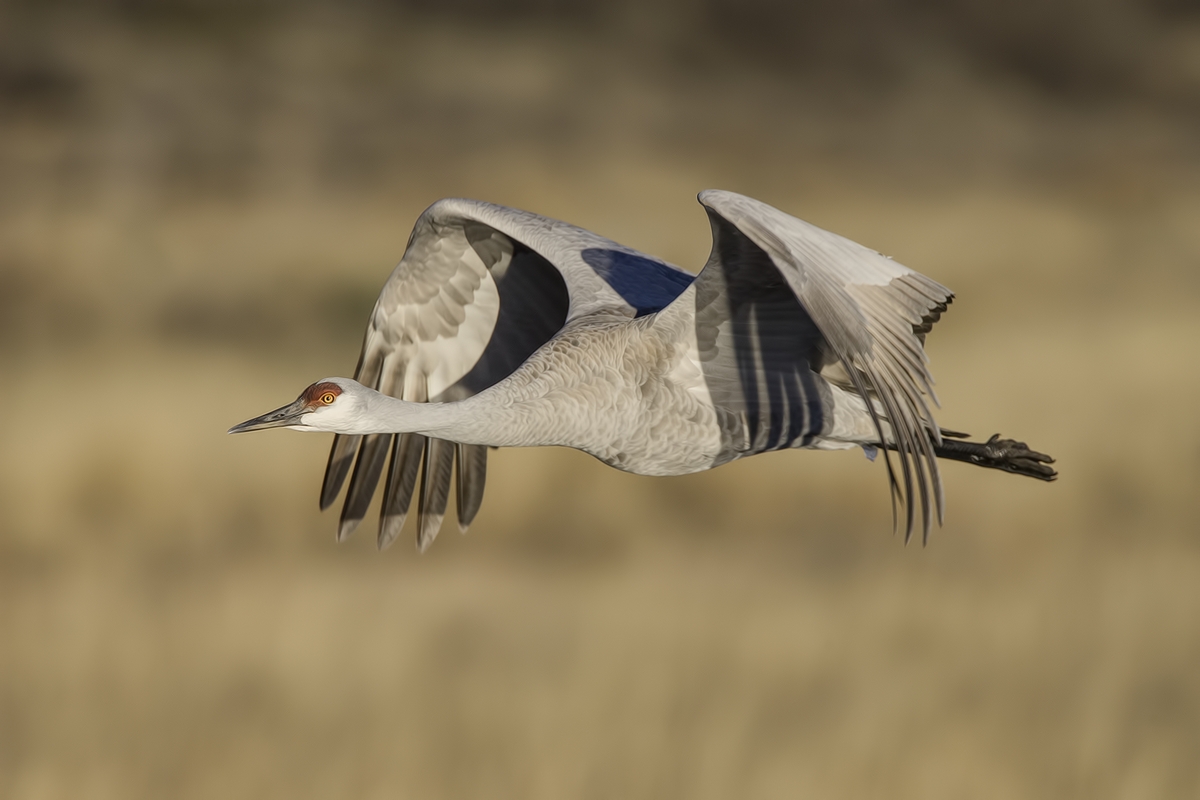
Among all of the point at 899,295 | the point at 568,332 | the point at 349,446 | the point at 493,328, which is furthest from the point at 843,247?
the point at 349,446

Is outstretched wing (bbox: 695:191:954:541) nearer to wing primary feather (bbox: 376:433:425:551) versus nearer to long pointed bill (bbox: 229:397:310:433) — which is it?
long pointed bill (bbox: 229:397:310:433)

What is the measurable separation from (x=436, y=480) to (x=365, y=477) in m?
0.48

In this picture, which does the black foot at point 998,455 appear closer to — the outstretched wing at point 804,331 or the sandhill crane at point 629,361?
the sandhill crane at point 629,361

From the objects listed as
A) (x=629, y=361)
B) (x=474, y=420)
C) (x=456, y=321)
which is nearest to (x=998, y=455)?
(x=629, y=361)

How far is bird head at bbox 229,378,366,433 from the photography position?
6.37m

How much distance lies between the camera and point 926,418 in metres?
5.99

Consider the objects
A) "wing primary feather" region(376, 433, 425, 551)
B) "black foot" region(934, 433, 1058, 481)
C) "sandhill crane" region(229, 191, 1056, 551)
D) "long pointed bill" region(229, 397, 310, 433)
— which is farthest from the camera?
"wing primary feather" region(376, 433, 425, 551)

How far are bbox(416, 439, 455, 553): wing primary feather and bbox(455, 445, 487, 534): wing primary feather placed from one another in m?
0.07

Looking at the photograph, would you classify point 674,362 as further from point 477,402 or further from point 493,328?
point 493,328

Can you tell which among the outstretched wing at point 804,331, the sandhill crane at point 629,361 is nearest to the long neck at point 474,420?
the sandhill crane at point 629,361

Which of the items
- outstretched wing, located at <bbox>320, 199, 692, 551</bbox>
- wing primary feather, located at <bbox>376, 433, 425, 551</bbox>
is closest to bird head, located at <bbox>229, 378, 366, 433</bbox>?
outstretched wing, located at <bbox>320, 199, 692, 551</bbox>

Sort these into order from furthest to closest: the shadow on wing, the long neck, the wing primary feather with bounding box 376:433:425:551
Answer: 1. the wing primary feather with bounding box 376:433:425:551
2. the shadow on wing
3. the long neck

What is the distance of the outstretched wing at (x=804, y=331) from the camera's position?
19.6 feet

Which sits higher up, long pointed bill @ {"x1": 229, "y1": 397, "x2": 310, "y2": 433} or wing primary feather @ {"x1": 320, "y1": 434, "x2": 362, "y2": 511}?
long pointed bill @ {"x1": 229, "y1": 397, "x2": 310, "y2": 433}
